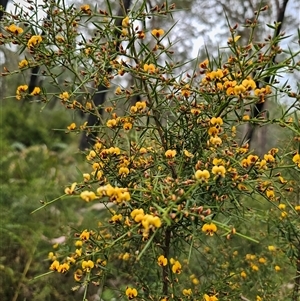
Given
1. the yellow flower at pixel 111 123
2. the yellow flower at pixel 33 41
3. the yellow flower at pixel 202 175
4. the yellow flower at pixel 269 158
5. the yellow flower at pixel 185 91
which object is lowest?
the yellow flower at pixel 202 175

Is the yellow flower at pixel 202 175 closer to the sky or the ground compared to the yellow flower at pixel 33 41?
closer to the ground

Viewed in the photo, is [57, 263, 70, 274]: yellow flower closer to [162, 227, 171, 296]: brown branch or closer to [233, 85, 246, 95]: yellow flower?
[162, 227, 171, 296]: brown branch

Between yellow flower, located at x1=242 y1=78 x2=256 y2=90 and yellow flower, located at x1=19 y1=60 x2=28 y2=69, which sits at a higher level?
yellow flower, located at x1=242 y1=78 x2=256 y2=90

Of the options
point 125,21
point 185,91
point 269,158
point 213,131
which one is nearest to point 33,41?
point 125,21

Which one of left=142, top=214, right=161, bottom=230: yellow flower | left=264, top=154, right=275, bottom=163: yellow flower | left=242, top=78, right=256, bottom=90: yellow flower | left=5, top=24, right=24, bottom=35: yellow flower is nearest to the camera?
left=142, top=214, right=161, bottom=230: yellow flower

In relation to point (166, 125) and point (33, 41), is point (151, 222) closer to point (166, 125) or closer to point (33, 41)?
point (166, 125)

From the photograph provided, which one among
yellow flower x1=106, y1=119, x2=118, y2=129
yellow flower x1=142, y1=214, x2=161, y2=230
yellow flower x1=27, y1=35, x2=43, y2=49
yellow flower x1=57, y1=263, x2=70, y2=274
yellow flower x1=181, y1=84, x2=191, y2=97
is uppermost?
yellow flower x1=27, y1=35, x2=43, y2=49

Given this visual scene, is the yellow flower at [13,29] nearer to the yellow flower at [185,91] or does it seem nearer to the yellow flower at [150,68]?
the yellow flower at [150,68]

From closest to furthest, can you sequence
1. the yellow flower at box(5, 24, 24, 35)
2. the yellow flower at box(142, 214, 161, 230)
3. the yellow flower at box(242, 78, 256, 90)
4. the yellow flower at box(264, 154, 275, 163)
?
the yellow flower at box(142, 214, 161, 230) < the yellow flower at box(242, 78, 256, 90) < the yellow flower at box(264, 154, 275, 163) < the yellow flower at box(5, 24, 24, 35)

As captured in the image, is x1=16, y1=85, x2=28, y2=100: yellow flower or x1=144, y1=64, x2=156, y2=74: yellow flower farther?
x1=16, y1=85, x2=28, y2=100: yellow flower

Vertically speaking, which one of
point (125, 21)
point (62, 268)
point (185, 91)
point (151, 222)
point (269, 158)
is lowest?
point (62, 268)

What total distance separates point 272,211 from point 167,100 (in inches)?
31.8

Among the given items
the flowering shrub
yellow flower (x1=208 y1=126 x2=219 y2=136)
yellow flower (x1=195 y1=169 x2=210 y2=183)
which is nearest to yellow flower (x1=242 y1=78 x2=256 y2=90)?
the flowering shrub

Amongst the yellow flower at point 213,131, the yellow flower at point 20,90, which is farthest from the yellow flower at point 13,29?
the yellow flower at point 213,131
